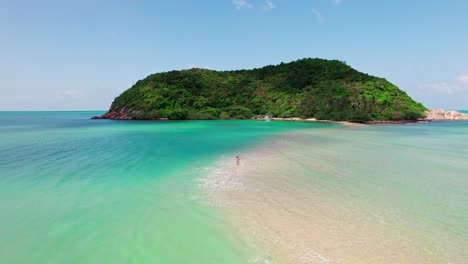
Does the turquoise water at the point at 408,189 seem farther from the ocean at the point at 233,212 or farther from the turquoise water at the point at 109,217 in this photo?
the turquoise water at the point at 109,217

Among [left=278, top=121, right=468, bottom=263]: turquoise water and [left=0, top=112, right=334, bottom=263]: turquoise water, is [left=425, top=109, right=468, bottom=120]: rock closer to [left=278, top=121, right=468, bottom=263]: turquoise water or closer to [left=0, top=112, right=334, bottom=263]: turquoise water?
[left=278, top=121, right=468, bottom=263]: turquoise water

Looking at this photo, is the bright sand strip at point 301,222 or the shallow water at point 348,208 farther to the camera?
the shallow water at point 348,208

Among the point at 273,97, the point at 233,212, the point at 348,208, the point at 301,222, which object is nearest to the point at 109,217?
the point at 233,212

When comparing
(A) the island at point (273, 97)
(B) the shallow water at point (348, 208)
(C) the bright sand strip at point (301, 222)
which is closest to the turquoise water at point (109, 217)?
(C) the bright sand strip at point (301, 222)

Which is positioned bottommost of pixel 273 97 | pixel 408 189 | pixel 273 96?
pixel 408 189

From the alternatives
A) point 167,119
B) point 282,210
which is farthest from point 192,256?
point 167,119

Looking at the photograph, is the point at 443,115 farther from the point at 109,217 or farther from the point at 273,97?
the point at 109,217

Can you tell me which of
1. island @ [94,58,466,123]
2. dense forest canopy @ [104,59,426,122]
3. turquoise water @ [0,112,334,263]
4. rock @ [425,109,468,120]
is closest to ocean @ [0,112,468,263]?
turquoise water @ [0,112,334,263]
